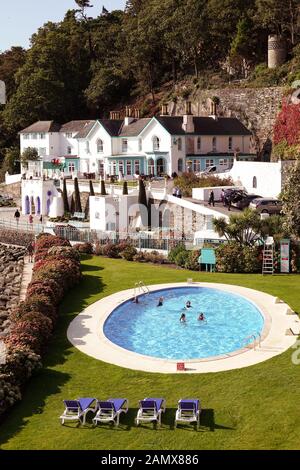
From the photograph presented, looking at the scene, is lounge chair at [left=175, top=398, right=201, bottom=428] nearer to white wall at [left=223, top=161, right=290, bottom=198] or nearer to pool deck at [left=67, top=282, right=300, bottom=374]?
pool deck at [left=67, top=282, right=300, bottom=374]

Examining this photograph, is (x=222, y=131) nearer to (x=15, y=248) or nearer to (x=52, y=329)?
(x=15, y=248)

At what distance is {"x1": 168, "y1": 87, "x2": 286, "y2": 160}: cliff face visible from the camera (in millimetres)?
61947

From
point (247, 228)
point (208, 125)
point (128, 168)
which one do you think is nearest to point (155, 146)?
point (128, 168)

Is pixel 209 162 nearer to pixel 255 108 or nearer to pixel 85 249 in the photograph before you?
pixel 255 108

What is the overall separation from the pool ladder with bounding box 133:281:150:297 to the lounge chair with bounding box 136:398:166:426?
1365cm

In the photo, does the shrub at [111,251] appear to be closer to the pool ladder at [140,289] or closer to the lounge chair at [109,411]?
the pool ladder at [140,289]

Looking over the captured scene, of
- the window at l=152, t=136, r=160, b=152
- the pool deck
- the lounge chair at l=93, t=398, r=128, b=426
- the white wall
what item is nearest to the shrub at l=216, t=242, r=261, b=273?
the pool deck

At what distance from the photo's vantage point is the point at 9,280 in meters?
38.6

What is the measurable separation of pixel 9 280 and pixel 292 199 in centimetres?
1880

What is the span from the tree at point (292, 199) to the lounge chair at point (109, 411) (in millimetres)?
20628

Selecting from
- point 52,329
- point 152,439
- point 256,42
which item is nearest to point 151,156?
point 256,42

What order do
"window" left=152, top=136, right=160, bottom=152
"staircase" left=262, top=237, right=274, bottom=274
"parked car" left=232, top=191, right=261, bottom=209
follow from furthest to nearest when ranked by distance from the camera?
"window" left=152, top=136, right=160, bottom=152, "parked car" left=232, top=191, right=261, bottom=209, "staircase" left=262, top=237, right=274, bottom=274

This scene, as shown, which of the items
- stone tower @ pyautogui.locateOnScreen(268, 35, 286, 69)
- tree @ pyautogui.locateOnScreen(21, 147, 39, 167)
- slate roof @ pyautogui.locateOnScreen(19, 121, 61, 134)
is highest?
stone tower @ pyautogui.locateOnScreen(268, 35, 286, 69)

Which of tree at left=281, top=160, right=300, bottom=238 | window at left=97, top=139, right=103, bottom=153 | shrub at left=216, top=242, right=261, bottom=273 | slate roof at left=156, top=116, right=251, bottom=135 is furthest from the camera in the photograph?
window at left=97, top=139, right=103, bottom=153
